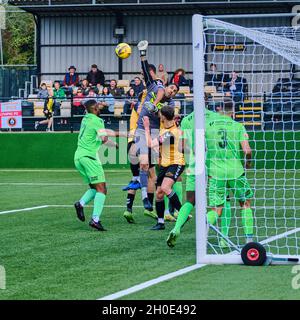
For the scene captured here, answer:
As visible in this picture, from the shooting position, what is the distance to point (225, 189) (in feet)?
38.7

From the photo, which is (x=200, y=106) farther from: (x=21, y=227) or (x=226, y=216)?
(x=21, y=227)

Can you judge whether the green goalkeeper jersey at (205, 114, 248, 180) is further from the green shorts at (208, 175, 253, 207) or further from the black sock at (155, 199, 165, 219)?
the black sock at (155, 199, 165, 219)

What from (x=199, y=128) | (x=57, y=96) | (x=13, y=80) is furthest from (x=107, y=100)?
(x=199, y=128)

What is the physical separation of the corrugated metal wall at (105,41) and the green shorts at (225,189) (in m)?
27.6

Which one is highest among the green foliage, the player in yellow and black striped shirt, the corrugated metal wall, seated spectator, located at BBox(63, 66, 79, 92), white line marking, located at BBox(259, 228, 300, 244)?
the green foliage

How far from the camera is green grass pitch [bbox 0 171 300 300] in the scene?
8.62m

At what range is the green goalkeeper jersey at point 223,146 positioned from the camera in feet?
38.1

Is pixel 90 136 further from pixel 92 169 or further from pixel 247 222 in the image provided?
pixel 247 222

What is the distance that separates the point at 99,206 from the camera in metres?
13.9

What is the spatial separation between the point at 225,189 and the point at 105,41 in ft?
96.5

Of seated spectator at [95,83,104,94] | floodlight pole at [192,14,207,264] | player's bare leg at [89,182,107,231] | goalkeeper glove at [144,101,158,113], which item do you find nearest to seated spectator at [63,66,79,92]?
seated spectator at [95,83,104,94]

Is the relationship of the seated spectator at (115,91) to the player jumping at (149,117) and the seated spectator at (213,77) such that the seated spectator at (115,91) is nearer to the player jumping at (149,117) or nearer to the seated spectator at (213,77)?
the seated spectator at (213,77)
